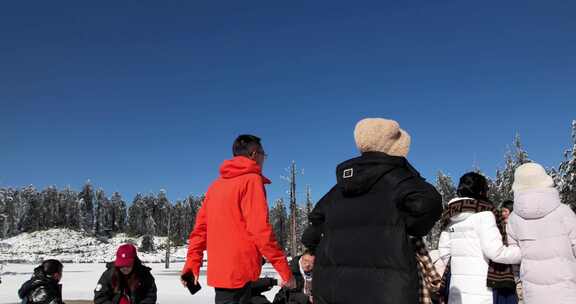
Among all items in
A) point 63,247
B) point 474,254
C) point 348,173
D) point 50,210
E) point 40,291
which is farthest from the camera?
point 50,210

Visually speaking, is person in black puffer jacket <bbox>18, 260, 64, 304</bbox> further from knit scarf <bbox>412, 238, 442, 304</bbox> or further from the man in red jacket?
knit scarf <bbox>412, 238, 442, 304</bbox>

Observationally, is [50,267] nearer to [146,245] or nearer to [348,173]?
[348,173]

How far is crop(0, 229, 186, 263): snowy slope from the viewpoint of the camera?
82.9 meters

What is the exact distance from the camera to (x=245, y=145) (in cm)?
451

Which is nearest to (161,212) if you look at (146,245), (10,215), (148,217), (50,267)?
(148,217)

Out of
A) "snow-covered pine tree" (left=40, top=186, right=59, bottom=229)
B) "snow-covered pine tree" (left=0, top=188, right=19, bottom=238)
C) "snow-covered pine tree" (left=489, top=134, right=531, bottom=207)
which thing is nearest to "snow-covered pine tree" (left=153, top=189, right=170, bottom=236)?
"snow-covered pine tree" (left=40, top=186, right=59, bottom=229)

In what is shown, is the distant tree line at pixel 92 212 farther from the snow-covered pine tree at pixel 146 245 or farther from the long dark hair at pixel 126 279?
the long dark hair at pixel 126 279

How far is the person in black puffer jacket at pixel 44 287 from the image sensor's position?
20.8 ft

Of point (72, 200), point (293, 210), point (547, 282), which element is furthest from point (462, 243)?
point (72, 200)

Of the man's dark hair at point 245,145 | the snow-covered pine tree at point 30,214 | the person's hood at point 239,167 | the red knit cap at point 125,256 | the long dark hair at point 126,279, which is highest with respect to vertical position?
the snow-covered pine tree at point 30,214

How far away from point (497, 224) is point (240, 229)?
2412 mm

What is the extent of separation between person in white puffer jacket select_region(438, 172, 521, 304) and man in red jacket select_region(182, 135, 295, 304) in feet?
5.39

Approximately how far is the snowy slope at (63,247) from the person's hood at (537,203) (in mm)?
76464

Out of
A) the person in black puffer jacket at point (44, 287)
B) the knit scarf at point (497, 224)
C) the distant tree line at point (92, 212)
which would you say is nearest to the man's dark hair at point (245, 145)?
the knit scarf at point (497, 224)
